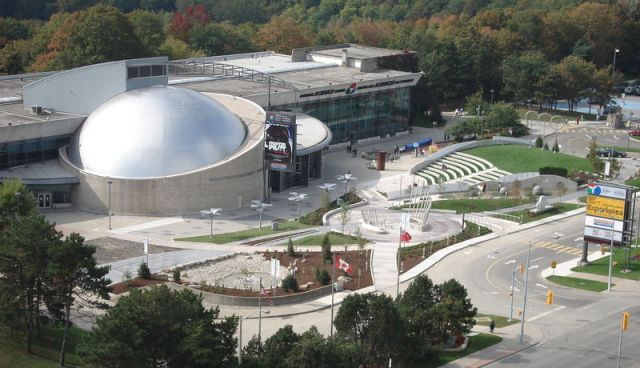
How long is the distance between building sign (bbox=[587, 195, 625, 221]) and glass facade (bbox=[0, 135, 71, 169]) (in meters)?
48.2

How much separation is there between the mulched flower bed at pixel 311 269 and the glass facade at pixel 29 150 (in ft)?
89.6

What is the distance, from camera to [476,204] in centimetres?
10512

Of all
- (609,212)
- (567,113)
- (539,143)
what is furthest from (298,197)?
(567,113)

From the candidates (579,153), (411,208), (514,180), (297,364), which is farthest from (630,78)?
(297,364)

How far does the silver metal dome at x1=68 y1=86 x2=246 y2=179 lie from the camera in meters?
99.8

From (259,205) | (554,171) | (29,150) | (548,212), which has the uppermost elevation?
(29,150)

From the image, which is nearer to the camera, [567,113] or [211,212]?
[211,212]

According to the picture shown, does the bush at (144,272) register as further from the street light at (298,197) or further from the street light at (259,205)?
the street light at (298,197)

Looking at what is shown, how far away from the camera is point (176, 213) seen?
99312mm

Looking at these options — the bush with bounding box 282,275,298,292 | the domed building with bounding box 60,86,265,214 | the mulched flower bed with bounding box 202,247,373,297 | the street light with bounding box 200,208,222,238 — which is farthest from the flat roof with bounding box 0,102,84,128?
the bush with bounding box 282,275,298,292

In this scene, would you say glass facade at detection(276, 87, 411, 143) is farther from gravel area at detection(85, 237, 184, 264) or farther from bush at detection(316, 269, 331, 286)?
bush at detection(316, 269, 331, 286)

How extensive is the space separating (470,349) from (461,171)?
53.6 metres

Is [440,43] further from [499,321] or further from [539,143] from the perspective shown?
[499,321]

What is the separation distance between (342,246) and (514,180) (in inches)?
1140
